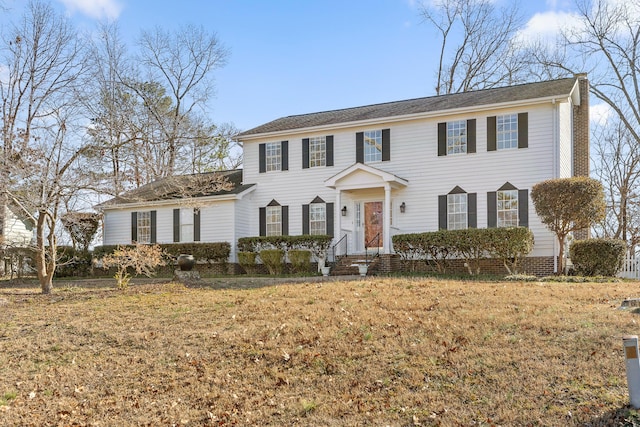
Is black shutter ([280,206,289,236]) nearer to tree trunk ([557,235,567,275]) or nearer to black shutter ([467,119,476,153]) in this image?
black shutter ([467,119,476,153])

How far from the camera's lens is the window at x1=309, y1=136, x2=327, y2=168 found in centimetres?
2155

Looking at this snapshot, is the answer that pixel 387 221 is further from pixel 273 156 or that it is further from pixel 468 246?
pixel 273 156

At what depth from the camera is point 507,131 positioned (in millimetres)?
18516

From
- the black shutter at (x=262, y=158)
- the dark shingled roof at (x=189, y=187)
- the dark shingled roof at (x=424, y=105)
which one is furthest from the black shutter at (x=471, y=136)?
the dark shingled roof at (x=189, y=187)

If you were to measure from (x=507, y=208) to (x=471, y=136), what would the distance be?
2672mm

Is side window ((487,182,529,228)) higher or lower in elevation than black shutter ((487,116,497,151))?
lower

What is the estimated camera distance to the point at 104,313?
36.9ft

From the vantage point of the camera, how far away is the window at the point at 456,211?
61.9 feet

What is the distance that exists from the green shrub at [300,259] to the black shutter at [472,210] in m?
5.57

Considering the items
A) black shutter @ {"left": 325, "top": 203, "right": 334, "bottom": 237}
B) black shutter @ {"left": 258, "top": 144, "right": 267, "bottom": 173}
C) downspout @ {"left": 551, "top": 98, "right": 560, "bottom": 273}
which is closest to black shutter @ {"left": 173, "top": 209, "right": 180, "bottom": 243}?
black shutter @ {"left": 258, "top": 144, "right": 267, "bottom": 173}

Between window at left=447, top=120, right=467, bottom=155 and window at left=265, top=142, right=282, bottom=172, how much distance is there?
261 inches

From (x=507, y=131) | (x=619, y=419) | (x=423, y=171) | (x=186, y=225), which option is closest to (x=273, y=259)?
(x=186, y=225)

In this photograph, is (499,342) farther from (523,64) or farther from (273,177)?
(523,64)

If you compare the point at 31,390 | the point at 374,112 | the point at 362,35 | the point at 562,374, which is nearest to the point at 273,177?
the point at 374,112
